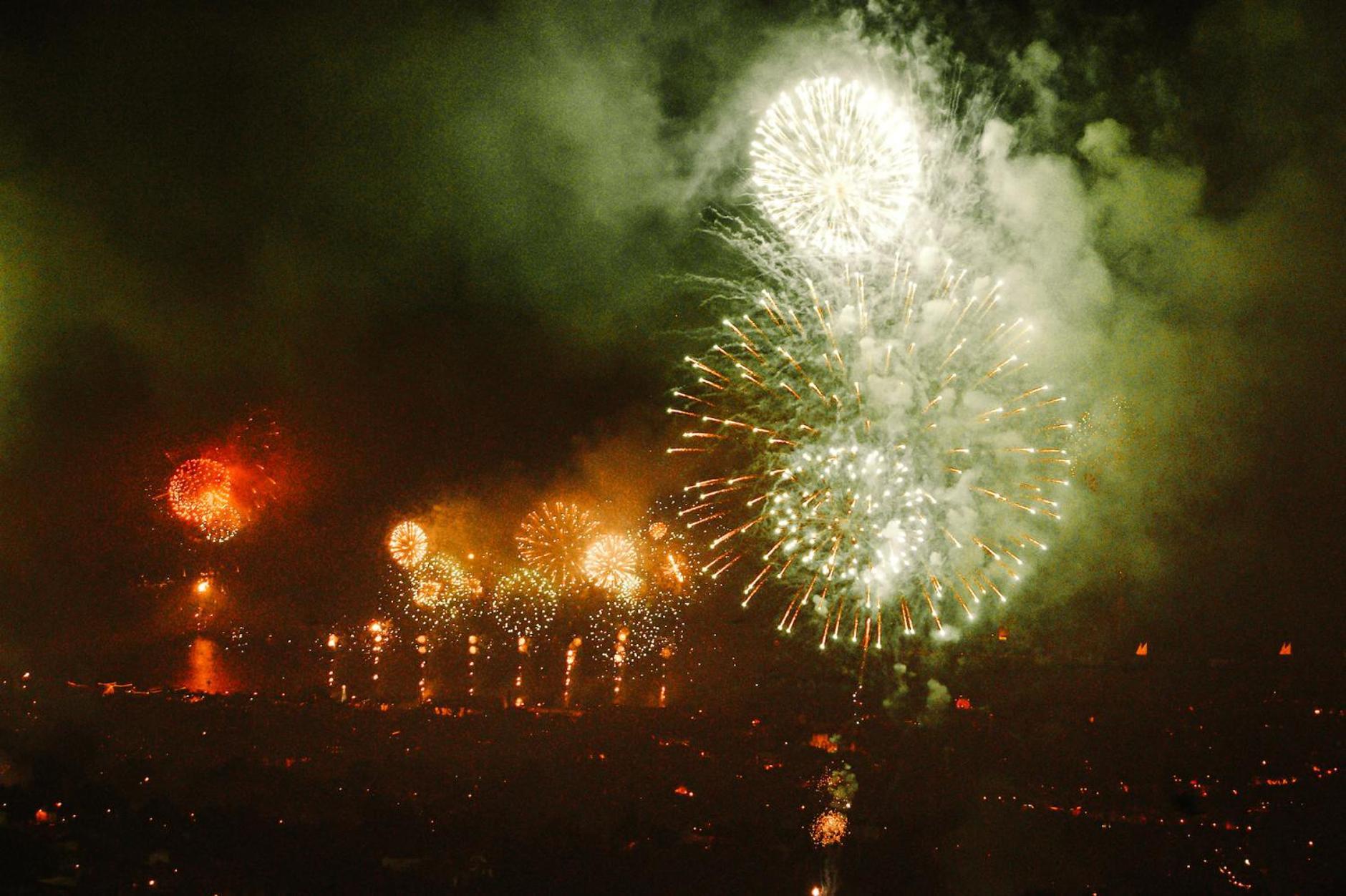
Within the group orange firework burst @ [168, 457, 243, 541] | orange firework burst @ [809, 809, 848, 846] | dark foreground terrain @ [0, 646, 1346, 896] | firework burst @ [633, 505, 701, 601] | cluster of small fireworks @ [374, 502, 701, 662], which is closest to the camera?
dark foreground terrain @ [0, 646, 1346, 896]

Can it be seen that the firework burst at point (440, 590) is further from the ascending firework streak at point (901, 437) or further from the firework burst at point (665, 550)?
the ascending firework streak at point (901, 437)

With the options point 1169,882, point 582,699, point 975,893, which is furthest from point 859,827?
point 582,699

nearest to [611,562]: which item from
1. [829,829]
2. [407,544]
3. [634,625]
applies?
[634,625]

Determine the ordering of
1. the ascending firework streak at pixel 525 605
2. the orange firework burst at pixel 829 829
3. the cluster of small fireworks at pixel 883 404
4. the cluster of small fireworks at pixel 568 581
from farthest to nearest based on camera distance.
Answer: the cluster of small fireworks at pixel 568 581 < the ascending firework streak at pixel 525 605 < the cluster of small fireworks at pixel 883 404 < the orange firework burst at pixel 829 829

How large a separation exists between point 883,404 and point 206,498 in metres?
12.4

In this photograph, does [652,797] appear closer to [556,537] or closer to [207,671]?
[207,671]

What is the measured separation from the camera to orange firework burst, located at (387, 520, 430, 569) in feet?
52.7

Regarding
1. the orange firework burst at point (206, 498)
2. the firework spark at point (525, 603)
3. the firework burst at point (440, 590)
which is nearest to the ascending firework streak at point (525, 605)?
the firework spark at point (525, 603)

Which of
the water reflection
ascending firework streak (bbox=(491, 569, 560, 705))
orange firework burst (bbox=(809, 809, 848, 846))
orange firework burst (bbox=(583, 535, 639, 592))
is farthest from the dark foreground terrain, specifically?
orange firework burst (bbox=(583, 535, 639, 592))

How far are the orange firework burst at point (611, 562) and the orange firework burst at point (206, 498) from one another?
682 centimetres

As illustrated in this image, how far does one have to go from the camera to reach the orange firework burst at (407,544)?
52.7ft

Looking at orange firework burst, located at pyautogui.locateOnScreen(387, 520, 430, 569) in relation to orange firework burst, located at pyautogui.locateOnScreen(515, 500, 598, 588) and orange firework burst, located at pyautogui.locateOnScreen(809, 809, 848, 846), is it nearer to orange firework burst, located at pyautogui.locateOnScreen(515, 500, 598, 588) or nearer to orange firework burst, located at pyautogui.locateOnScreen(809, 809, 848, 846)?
orange firework burst, located at pyautogui.locateOnScreen(515, 500, 598, 588)

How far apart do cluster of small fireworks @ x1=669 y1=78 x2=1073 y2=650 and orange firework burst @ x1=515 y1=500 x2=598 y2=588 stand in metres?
4.88

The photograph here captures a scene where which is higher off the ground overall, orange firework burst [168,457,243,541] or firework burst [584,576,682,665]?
orange firework burst [168,457,243,541]
